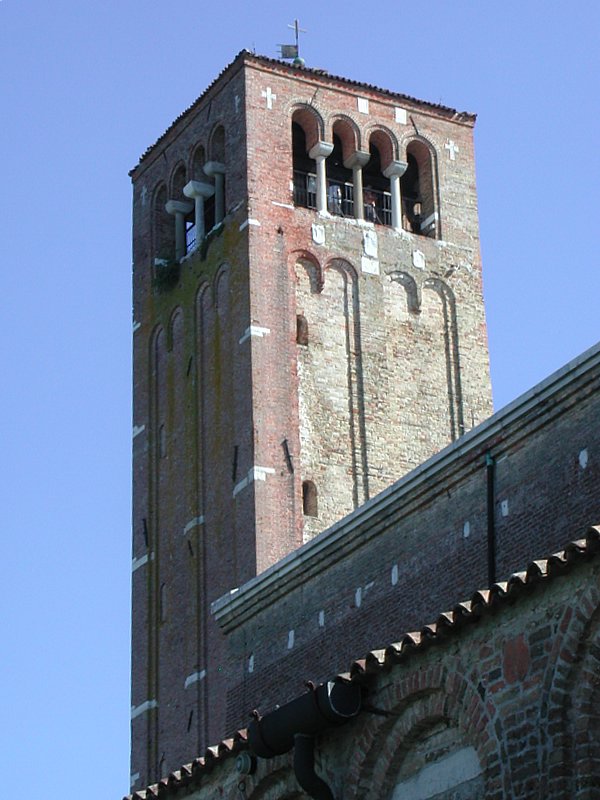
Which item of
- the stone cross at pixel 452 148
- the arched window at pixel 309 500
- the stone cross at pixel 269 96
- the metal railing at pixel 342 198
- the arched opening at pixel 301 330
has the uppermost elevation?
the stone cross at pixel 452 148

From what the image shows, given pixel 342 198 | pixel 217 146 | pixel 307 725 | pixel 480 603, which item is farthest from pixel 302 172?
pixel 480 603

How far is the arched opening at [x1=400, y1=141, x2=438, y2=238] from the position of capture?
44.1 m

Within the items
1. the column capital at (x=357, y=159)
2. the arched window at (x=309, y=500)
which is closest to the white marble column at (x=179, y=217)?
the column capital at (x=357, y=159)

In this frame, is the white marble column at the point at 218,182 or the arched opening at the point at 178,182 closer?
the white marble column at the point at 218,182

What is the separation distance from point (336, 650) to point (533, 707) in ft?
37.2

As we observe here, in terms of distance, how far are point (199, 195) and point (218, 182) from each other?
573 mm

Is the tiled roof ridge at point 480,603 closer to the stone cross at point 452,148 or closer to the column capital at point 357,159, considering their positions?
the column capital at point 357,159

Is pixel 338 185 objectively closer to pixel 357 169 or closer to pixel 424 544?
pixel 357 169

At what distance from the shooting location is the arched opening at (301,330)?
4091 centimetres

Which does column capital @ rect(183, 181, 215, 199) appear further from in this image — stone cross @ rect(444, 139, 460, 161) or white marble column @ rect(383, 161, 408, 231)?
stone cross @ rect(444, 139, 460, 161)

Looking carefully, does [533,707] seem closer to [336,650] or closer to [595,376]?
[595,376]

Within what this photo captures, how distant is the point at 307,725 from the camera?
1767cm

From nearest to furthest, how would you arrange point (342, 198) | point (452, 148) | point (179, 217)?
point (342, 198) → point (452, 148) → point (179, 217)

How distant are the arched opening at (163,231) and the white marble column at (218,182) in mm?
2071
